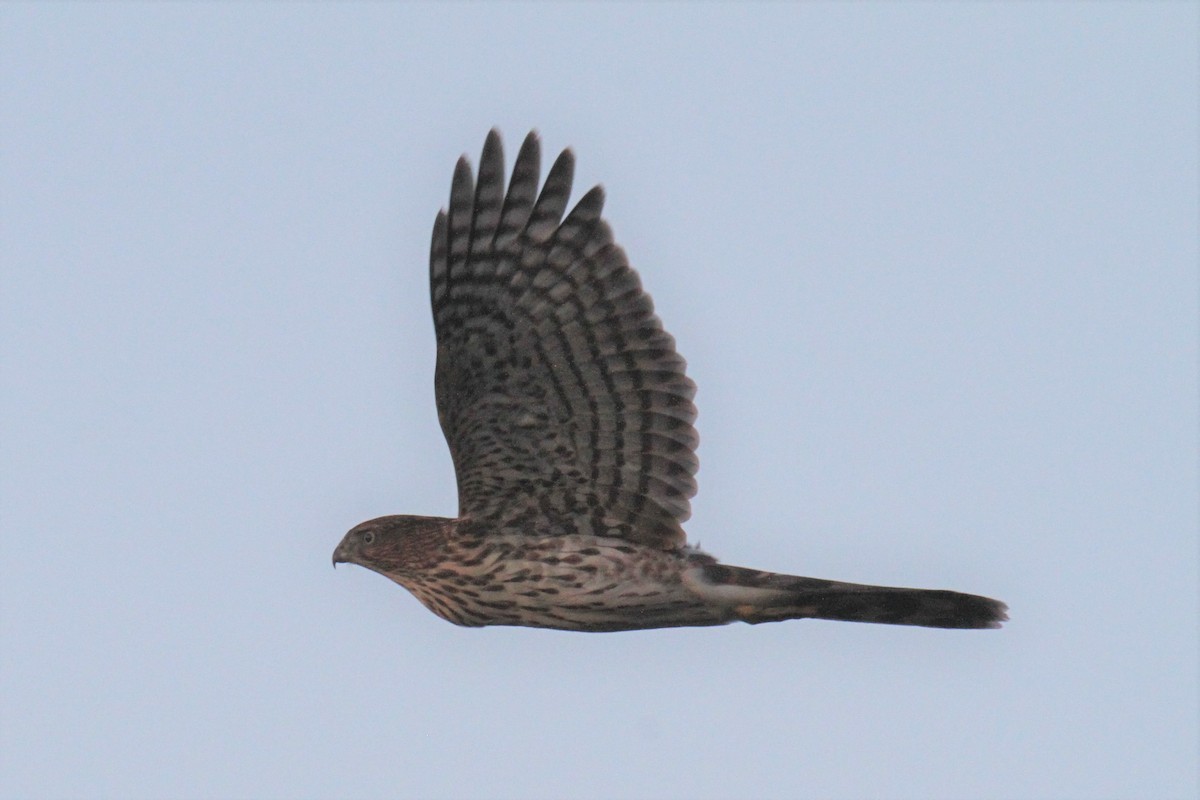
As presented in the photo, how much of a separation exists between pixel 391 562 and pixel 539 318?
1.56m

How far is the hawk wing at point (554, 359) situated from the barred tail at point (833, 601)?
0.38 meters

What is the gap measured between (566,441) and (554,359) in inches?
17.6

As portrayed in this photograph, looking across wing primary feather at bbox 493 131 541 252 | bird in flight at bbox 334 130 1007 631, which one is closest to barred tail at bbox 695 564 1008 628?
bird in flight at bbox 334 130 1007 631

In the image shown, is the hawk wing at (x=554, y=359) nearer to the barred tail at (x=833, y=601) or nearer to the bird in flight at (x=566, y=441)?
the bird in flight at (x=566, y=441)

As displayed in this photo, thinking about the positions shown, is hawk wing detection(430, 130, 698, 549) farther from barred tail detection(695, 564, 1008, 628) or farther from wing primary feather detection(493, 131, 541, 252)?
barred tail detection(695, 564, 1008, 628)

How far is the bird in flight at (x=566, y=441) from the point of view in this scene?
8383 mm

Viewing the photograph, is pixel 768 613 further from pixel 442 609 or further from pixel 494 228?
pixel 494 228

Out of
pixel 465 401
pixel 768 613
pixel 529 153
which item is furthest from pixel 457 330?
pixel 768 613

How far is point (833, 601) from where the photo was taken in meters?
8.34

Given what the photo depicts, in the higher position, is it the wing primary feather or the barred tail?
the wing primary feather

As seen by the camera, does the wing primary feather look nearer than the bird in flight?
No

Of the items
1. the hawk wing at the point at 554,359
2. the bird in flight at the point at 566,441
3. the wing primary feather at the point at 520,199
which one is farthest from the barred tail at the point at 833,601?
the wing primary feather at the point at 520,199

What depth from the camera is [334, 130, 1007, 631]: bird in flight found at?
8.38 meters

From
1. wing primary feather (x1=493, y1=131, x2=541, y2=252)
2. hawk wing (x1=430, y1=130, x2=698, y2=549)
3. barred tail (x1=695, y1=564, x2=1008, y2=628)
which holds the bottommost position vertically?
barred tail (x1=695, y1=564, x2=1008, y2=628)
